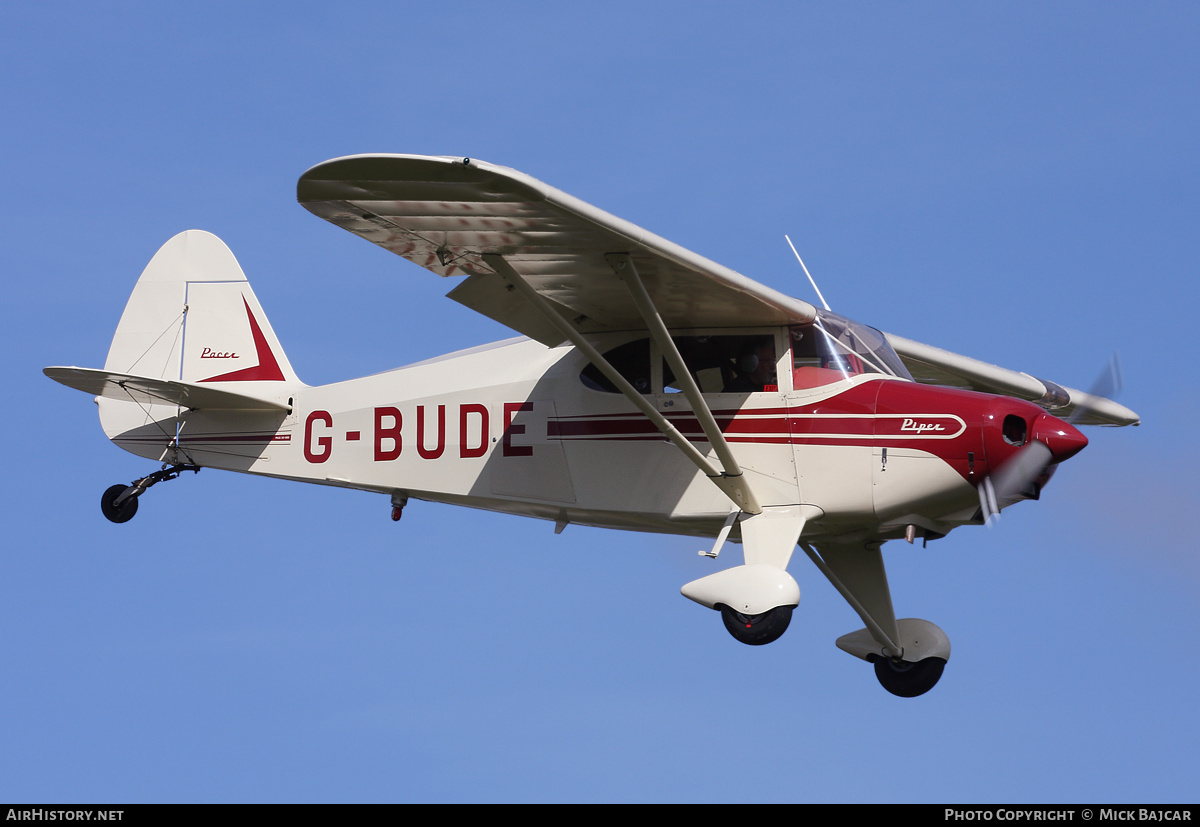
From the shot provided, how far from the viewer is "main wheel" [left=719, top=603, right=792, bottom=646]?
10852mm

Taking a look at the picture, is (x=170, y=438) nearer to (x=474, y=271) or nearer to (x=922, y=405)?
(x=474, y=271)

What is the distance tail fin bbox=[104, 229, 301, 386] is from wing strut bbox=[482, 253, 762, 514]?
13.1 ft

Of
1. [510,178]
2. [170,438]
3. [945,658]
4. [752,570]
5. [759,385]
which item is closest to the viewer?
[510,178]

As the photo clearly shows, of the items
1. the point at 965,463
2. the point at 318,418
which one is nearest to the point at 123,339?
the point at 318,418

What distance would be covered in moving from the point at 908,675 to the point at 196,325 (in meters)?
7.55

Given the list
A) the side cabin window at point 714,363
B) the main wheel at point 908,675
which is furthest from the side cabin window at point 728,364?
the main wheel at point 908,675

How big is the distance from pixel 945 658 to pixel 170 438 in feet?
24.1

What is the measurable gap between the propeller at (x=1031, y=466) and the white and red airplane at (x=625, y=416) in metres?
0.02

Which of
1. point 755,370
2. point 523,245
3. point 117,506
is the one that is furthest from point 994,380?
point 117,506

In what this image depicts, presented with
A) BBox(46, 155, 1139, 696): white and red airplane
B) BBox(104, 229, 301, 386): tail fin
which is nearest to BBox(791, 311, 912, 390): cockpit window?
BBox(46, 155, 1139, 696): white and red airplane

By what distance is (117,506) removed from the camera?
1386 centimetres

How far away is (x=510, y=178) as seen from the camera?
31.5ft

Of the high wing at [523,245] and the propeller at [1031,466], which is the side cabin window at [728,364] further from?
the propeller at [1031,466]

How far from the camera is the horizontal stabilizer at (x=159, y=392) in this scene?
1305 centimetres
